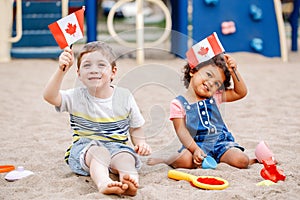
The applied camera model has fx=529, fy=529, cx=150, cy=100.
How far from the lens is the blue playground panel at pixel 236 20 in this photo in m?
6.94

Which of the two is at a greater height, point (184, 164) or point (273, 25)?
point (273, 25)

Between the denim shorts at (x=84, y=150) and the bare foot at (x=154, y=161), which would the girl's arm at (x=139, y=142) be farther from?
the bare foot at (x=154, y=161)

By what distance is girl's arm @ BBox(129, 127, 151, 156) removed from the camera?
224 centimetres

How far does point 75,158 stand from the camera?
2.30 meters

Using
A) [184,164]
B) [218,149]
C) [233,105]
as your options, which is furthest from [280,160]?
[233,105]

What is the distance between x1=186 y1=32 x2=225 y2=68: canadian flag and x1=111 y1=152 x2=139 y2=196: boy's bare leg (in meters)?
0.53

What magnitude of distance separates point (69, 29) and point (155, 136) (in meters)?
1.13

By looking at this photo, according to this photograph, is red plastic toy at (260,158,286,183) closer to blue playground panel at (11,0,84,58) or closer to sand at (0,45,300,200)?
sand at (0,45,300,200)

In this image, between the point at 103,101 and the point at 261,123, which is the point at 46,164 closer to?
the point at 103,101

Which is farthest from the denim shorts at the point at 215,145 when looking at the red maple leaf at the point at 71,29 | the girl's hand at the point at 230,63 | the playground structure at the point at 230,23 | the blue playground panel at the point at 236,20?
the blue playground panel at the point at 236,20

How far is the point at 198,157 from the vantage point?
239 cm

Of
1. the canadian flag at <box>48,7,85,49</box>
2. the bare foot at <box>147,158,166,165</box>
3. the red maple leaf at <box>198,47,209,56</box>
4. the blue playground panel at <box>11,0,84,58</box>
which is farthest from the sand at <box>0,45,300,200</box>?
the blue playground panel at <box>11,0,84,58</box>

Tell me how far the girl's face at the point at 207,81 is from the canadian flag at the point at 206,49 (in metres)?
0.07

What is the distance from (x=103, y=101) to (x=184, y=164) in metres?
0.48
